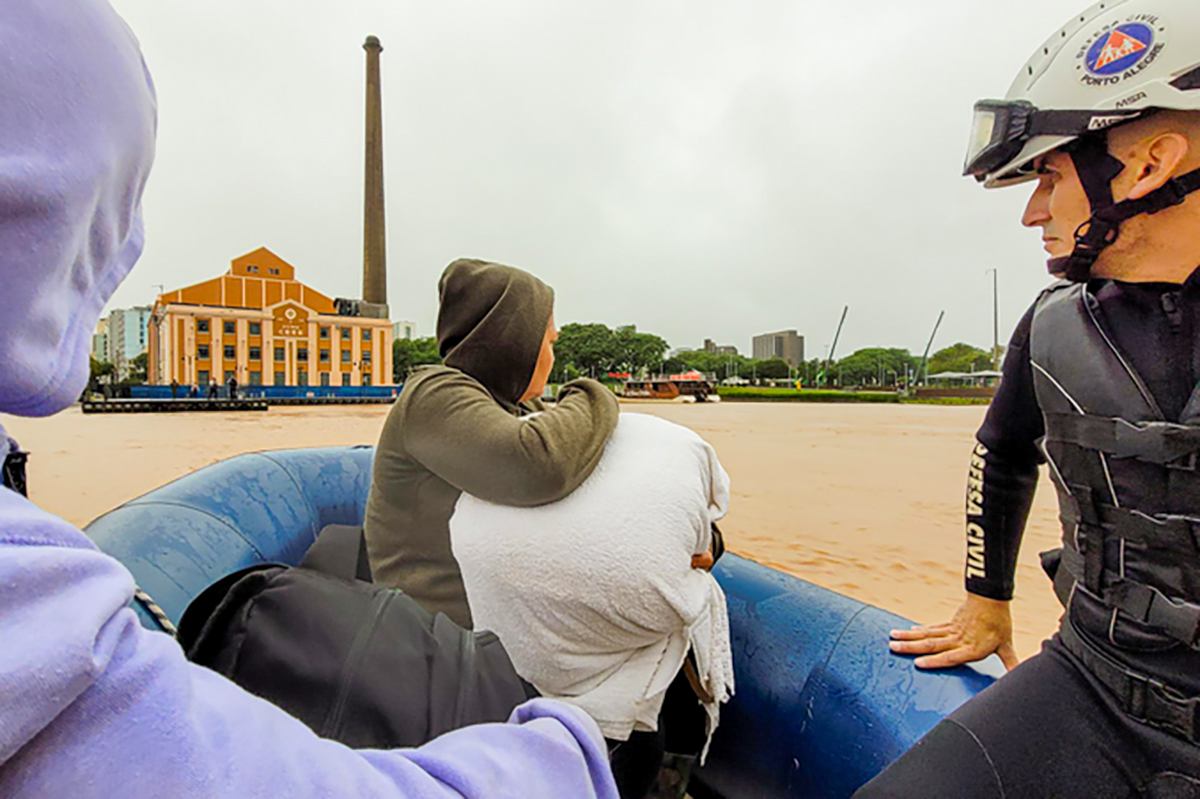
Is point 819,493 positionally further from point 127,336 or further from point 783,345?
point 783,345

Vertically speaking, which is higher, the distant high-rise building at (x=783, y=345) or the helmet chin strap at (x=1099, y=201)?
the distant high-rise building at (x=783, y=345)

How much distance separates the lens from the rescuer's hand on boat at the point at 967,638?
4.05ft

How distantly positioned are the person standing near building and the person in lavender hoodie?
0.96m

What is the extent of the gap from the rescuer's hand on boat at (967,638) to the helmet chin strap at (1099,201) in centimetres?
71

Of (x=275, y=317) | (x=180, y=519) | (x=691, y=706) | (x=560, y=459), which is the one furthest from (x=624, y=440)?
(x=275, y=317)

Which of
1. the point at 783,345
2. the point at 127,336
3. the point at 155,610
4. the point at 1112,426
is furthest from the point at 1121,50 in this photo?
the point at 783,345

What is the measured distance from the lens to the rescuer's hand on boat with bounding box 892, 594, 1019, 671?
1.24 meters

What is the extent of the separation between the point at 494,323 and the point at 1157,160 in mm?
1250

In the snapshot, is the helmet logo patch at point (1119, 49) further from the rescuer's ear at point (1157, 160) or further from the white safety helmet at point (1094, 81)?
the rescuer's ear at point (1157, 160)

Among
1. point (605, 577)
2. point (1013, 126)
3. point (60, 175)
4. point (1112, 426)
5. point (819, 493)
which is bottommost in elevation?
point (819, 493)

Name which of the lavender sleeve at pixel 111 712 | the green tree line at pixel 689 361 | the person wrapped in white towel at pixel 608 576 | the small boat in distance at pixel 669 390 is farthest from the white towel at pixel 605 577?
the green tree line at pixel 689 361

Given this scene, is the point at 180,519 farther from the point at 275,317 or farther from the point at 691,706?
the point at 275,317

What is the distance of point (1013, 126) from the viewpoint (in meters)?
1.13

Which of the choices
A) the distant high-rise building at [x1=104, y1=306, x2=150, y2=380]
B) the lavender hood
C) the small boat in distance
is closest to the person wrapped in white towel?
the lavender hood
